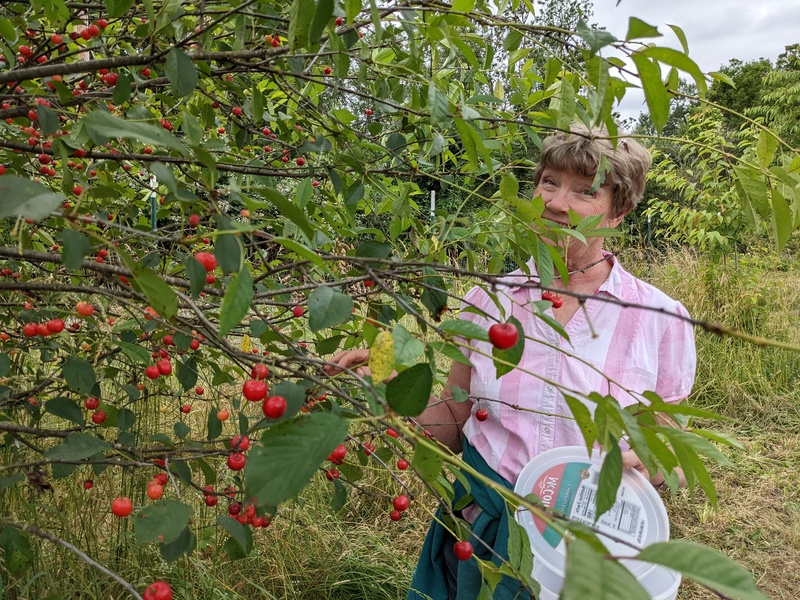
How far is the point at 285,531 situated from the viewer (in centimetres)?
222

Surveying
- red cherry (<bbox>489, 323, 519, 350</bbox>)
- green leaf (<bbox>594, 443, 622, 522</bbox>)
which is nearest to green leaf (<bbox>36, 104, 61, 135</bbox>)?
red cherry (<bbox>489, 323, 519, 350</bbox>)

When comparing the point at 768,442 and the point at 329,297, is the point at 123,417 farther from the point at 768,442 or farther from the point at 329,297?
the point at 768,442

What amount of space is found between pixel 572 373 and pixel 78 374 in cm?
104

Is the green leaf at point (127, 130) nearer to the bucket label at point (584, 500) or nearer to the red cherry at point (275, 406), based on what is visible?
the red cherry at point (275, 406)

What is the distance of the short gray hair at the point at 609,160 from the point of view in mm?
1512

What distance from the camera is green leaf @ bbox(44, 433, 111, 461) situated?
2.37 feet

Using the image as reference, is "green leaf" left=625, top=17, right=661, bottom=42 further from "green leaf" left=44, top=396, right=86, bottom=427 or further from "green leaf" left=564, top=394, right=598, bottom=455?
"green leaf" left=44, top=396, right=86, bottom=427

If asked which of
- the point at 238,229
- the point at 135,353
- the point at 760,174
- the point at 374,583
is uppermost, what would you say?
the point at 760,174

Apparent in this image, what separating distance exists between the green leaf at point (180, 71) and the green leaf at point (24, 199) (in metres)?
0.38

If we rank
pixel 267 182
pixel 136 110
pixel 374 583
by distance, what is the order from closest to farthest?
pixel 136 110 → pixel 267 182 → pixel 374 583

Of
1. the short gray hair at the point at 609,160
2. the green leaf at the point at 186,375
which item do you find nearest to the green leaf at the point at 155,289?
the green leaf at the point at 186,375

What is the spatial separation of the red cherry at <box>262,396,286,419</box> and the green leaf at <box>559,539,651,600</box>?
342mm

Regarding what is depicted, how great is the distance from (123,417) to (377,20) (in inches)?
33.3

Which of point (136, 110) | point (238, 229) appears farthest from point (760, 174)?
point (136, 110)
